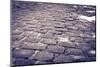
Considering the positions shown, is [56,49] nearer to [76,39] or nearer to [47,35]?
[47,35]

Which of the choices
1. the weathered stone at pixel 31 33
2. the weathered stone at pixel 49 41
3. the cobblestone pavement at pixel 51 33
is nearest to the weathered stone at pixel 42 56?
the cobblestone pavement at pixel 51 33

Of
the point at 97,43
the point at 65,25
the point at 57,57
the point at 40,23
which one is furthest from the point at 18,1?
the point at 97,43

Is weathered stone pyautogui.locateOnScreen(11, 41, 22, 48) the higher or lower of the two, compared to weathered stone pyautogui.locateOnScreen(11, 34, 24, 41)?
lower

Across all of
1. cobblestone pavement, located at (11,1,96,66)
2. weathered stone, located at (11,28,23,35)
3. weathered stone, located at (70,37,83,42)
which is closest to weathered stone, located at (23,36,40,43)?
cobblestone pavement, located at (11,1,96,66)

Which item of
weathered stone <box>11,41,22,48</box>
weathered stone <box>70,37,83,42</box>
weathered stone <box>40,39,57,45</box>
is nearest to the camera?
weathered stone <box>11,41,22,48</box>

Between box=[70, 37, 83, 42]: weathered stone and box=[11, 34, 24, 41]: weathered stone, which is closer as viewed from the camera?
box=[11, 34, 24, 41]: weathered stone

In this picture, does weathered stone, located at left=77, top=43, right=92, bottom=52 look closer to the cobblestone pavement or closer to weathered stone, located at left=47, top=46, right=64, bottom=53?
the cobblestone pavement

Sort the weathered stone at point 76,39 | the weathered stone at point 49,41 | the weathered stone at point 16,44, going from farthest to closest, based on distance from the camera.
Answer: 1. the weathered stone at point 76,39
2. the weathered stone at point 49,41
3. the weathered stone at point 16,44

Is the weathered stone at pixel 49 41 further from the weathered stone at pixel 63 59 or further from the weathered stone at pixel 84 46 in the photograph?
the weathered stone at pixel 84 46

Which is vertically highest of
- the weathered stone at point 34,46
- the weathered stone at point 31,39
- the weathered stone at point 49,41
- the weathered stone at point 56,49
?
the weathered stone at point 31,39
